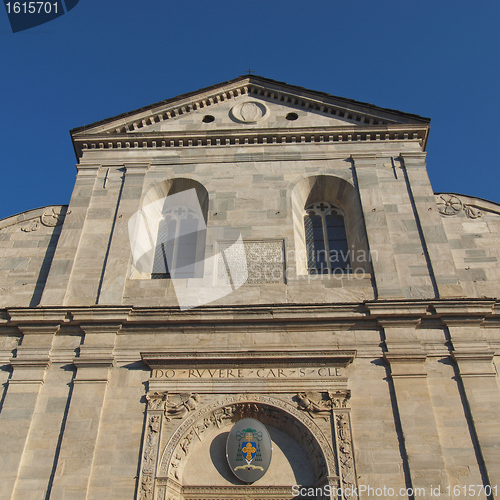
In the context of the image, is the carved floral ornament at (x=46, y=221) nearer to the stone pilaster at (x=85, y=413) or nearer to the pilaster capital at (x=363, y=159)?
the stone pilaster at (x=85, y=413)

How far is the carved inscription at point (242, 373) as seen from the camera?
10859 mm

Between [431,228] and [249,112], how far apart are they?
22.8ft

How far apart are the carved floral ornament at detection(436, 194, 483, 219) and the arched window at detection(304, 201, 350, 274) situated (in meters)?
2.54

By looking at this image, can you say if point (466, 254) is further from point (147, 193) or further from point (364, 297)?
point (147, 193)

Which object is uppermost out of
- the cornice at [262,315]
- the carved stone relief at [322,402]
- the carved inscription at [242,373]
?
the cornice at [262,315]

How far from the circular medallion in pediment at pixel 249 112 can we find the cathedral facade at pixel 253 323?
1131mm

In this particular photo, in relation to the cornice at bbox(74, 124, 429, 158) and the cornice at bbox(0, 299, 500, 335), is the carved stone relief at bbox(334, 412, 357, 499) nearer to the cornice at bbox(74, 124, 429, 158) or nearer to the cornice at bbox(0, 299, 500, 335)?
the cornice at bbox(0, 299, 500, 335)

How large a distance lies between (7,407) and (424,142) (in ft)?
41.8

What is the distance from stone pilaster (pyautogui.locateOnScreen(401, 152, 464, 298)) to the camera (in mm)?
12125

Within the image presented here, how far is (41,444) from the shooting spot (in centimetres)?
1012

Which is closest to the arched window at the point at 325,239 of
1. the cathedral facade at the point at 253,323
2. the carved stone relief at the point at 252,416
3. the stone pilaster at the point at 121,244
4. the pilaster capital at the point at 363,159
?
the cathedral facade at the point at 253,323

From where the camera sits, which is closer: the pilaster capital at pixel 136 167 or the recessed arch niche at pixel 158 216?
the recessed arch niche at pixel 158 216

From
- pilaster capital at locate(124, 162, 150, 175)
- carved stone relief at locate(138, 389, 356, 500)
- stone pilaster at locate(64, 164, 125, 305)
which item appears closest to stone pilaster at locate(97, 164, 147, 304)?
pilaster capital at locate(124, 162, 150, 175)

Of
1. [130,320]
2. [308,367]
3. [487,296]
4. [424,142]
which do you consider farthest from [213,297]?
[424,142]
